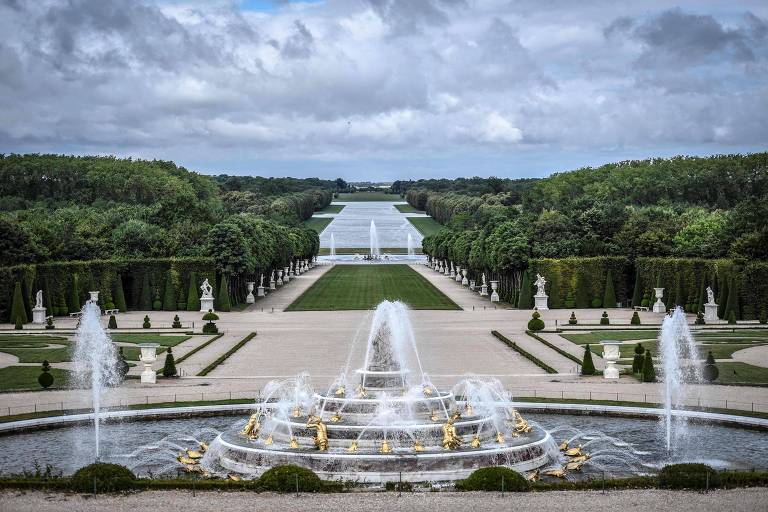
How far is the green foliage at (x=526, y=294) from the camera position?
81.5 m

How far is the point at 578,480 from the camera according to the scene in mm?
27047

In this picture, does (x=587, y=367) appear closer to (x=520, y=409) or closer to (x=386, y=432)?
(x=520, y=409)

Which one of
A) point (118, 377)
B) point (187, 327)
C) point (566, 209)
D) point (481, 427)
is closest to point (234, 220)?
point (187, 327)

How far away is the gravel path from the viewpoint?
24125mm

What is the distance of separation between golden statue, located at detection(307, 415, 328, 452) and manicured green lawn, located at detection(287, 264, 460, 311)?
160 feet

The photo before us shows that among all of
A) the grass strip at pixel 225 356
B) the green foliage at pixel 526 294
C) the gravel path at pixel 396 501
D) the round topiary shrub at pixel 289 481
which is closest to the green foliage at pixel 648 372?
the grass strip at pixel 225 356

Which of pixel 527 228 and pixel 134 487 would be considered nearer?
pixel 134 487

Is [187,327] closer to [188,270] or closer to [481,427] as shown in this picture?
[188,270]

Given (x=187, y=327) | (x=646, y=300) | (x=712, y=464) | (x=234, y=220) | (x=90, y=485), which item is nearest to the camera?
(x=90, y=485)

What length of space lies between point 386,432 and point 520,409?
919cm

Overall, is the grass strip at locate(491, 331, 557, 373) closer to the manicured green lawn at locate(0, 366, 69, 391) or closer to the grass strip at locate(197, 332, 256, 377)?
the grass strip at locate(197, 332, 256, 377)

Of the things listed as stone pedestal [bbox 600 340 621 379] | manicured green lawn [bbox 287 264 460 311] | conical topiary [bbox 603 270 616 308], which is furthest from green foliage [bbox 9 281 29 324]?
conical topiary [bbox 603 270 616 308]

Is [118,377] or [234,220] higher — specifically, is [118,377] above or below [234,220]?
below

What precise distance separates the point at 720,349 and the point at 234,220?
4581 centimetres
